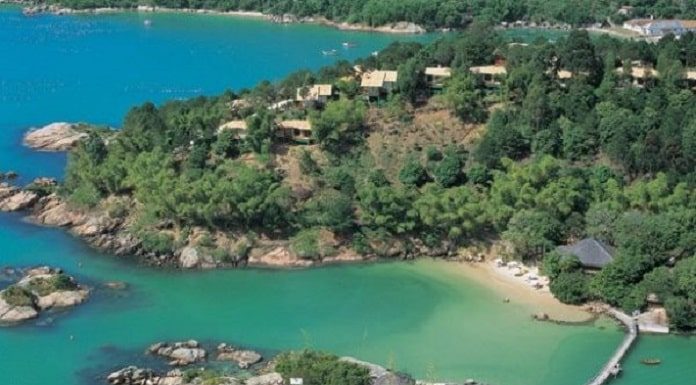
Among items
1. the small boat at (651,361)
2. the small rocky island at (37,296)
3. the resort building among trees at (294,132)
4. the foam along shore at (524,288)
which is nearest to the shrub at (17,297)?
the small rocky island at (37,296)

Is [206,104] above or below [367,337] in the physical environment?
above

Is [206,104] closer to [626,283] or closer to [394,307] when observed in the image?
[394,307]

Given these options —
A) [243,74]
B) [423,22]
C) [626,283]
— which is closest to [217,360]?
[626,283]

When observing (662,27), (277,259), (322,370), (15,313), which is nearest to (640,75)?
(277,259)

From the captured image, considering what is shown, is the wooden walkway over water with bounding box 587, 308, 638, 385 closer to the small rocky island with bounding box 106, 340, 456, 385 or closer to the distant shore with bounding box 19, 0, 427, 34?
the small rocky island with bounding box 106, 340, 456, 385

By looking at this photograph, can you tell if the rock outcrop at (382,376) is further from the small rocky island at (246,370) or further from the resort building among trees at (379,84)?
the resort building among trees at (379,84)

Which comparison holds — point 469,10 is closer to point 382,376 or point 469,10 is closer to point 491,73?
point 491,73
